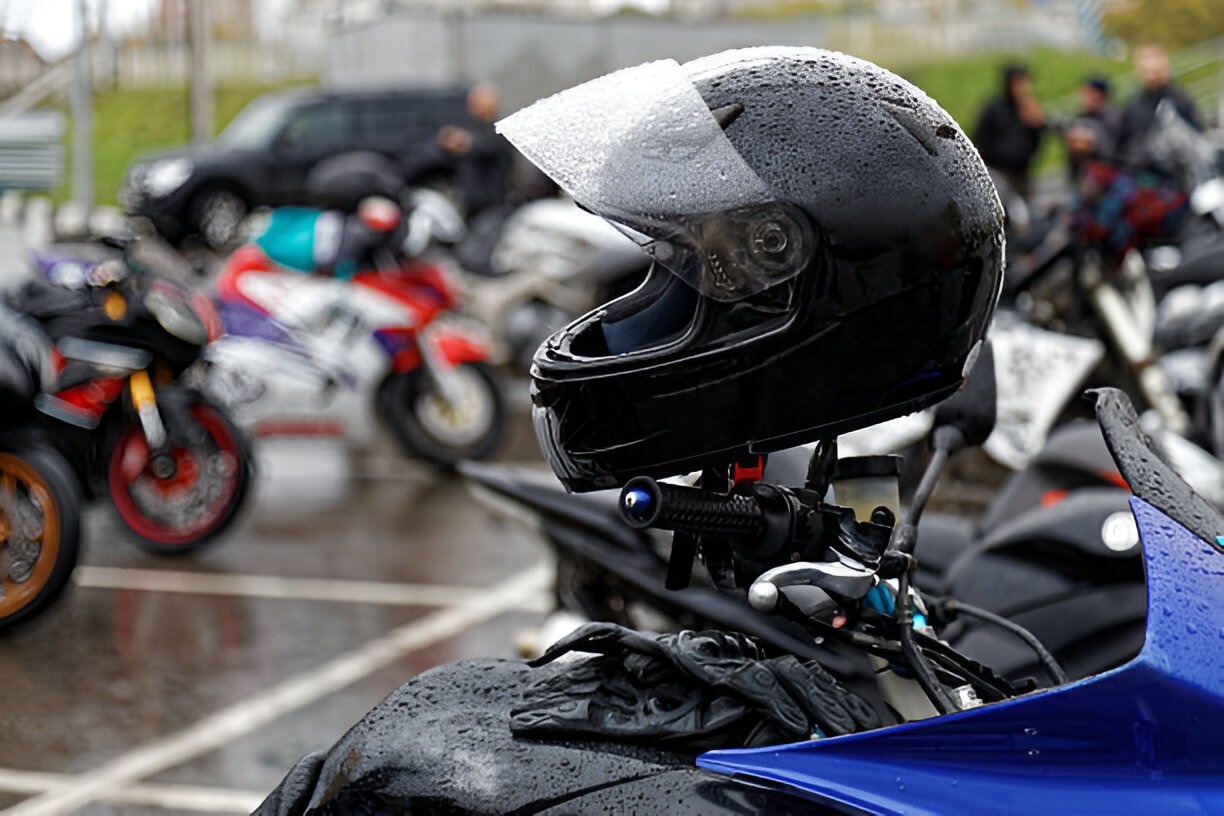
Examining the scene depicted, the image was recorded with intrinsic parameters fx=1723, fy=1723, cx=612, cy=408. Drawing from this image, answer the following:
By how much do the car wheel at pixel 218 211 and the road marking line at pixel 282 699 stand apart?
14.1m

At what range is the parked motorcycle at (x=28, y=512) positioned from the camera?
17.6 ft

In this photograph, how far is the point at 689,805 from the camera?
164 centimetres

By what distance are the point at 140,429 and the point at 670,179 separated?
5.12 meters

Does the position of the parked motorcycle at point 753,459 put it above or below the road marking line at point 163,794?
above

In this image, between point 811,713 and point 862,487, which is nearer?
point 811,713

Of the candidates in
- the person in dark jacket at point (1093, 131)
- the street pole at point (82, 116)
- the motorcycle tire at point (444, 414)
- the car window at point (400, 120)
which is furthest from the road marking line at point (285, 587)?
the car window at point (400, 120)

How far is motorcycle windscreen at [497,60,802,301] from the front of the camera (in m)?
1.82

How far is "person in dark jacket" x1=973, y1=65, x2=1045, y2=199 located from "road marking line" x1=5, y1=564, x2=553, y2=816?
9147mm

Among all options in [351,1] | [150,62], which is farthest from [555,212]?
[351,1]

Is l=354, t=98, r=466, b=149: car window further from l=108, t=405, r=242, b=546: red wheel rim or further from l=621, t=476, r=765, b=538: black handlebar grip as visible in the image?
l=621, t=476, r=765, b=538: black handlebar grip

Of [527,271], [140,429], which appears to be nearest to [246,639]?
[140,429]

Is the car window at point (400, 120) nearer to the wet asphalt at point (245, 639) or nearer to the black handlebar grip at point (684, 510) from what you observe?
the wet asphalt at point (245, 639)

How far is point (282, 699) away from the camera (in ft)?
15.8

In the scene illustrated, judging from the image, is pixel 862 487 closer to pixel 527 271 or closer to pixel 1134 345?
pixel 1134 345
